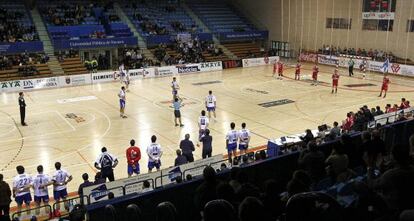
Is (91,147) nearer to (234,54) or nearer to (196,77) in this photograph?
(196,77)

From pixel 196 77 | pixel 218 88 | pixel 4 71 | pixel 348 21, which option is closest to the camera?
pixel 218 88

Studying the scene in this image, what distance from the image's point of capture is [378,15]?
37688 mm

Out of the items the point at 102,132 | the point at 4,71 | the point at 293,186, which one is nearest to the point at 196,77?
the point at 4,71

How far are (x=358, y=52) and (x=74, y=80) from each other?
24.8 metres

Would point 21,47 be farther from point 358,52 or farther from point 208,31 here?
point 358,52

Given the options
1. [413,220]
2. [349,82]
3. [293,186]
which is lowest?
[349,82]

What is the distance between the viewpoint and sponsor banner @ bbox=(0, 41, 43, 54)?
34.7 metres

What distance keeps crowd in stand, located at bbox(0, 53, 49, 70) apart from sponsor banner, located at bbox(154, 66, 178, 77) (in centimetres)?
897

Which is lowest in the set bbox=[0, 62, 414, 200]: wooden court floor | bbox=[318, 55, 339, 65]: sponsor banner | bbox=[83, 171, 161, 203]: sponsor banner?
bbox=[0, 62, 414, 200]: wooden court floor

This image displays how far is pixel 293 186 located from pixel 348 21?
127 ft

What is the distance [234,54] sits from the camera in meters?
45.1

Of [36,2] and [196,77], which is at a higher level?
[36,2]

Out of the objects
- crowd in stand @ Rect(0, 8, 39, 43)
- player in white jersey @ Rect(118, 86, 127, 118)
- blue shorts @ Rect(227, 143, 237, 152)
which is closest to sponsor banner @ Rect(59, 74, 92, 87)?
crowd in stand @ Rect(0, 8, 39, 43)

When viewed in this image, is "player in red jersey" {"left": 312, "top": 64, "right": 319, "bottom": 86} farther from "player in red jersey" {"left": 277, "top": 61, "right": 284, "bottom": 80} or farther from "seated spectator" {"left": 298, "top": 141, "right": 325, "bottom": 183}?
"seated spectator" {"left": 298, "top": 141, "right": 325, "bottom": 183}
